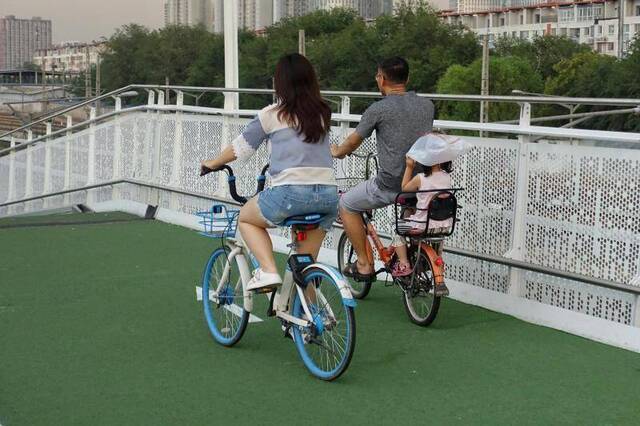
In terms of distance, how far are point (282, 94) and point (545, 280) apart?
2.41 m

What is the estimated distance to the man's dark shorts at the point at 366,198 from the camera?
25.6 feet

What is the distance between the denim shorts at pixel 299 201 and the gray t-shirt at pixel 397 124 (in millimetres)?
1201

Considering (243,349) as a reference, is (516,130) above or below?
above

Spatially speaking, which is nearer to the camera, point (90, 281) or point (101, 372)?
point (101, 372)

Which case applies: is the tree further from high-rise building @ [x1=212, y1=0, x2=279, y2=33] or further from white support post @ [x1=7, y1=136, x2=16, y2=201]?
white support post @ [x1=7, y1=136, x2=16, y2=201]

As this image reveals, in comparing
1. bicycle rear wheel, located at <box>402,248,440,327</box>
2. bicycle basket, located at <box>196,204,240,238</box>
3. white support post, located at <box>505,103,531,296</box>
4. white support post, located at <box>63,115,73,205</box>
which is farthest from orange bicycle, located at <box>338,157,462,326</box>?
white support post, located at <box>63,115,73,205</box>

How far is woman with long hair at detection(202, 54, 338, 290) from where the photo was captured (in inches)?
255

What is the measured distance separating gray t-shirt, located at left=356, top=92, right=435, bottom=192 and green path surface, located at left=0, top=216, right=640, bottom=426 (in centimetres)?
107

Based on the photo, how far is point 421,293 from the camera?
7691mm

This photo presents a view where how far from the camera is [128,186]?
48.1ft

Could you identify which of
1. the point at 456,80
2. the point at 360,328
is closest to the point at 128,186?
the point at 360,328

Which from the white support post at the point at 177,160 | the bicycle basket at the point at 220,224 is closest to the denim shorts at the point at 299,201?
the bicycle basket at the point at 220,224

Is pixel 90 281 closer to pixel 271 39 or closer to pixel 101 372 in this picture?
pixel 101 372

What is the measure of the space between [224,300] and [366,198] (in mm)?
1221
